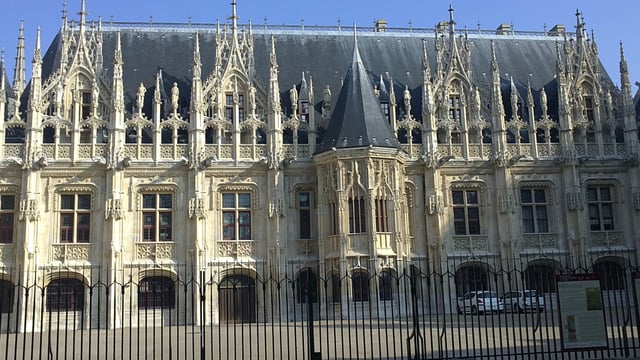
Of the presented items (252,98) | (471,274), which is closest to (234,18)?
(252,98)

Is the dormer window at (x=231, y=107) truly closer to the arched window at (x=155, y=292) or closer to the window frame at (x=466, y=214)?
the arched window at (x=155, y=292)

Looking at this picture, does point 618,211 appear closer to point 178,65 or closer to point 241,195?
point 241,195

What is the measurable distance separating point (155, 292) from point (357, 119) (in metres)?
12.2

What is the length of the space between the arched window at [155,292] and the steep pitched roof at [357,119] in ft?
30.2

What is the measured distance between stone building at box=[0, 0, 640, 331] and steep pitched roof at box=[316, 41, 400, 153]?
10 centimetres

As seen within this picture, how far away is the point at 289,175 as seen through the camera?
1283 inches

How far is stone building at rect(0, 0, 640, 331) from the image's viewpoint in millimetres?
30562

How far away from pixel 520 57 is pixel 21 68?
27664 millimetres

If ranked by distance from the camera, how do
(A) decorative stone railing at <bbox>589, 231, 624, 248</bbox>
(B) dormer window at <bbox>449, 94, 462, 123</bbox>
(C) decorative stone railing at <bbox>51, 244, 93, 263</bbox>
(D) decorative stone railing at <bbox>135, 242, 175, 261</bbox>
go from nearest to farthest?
1. (C) decorative stone railing at <bbox>51, 244, 93, 263</bbox>
2. (D) decorative stone railing at <bbox>135, 242, 175, 261</bbox>
3. (A) decorative stone railing at <bbox>589, 231, 624, 248</bbox>
4. (B) dormer window at <bbox>449, 94, 462, 123</bbox>

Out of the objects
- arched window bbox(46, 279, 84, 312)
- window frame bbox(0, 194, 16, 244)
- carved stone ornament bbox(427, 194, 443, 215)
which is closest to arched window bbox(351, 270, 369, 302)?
carved stone ornament bbox(427, 194, 443, 215)

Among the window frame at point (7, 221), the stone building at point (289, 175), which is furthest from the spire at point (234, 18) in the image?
the window frame at point (7, 221)

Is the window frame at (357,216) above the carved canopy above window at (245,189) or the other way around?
the other way around

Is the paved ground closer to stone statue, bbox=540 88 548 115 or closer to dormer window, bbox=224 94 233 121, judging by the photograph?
dormer window, bbox=224 94 233 121

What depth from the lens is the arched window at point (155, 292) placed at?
100 feet
